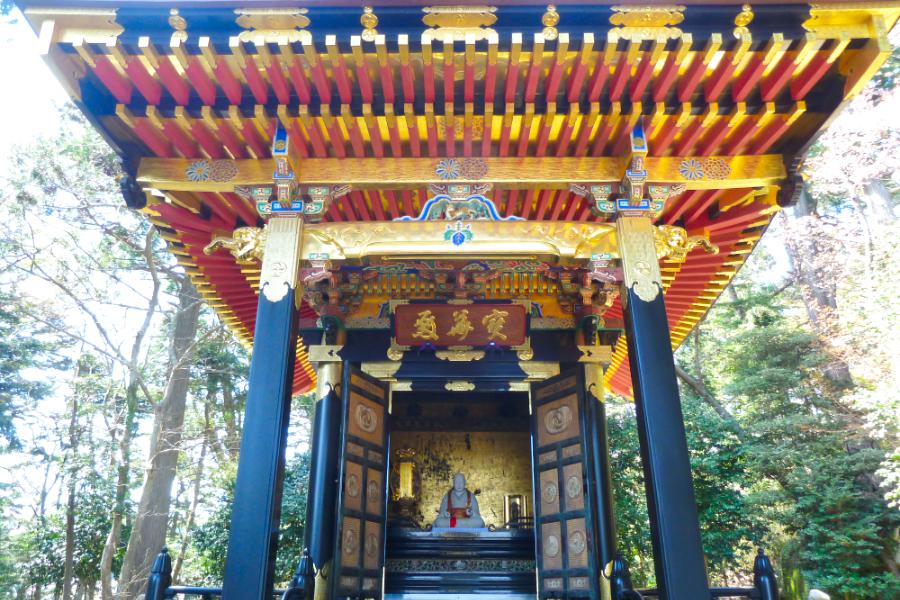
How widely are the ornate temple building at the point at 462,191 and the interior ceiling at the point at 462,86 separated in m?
0.02

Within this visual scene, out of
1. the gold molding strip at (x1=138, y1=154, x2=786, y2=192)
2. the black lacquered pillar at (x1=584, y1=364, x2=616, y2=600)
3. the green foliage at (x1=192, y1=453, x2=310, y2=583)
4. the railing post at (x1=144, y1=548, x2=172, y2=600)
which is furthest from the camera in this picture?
the green foliage at (x1=192, y1=453, x2=310, y2=583)

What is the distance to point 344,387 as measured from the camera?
23.0 ft

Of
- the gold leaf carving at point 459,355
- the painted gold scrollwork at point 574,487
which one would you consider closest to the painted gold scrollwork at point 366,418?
the gold leaf carving at point 459,355

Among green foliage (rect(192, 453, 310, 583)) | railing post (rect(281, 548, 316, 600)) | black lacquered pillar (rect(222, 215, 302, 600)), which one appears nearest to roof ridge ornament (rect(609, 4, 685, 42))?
black lacquered pillar (rect(222, 215, 302, 600))

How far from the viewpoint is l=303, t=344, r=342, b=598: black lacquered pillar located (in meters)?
6.50

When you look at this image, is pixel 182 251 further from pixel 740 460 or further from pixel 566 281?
pixel 740 460

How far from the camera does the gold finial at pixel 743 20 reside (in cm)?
397

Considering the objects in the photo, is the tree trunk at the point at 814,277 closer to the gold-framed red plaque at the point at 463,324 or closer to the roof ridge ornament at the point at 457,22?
the gold-framed red plaque at the point at 463,324

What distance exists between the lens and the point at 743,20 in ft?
13.1

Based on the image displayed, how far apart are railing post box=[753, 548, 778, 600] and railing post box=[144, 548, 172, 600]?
430cm

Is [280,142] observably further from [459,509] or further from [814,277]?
[814,277]

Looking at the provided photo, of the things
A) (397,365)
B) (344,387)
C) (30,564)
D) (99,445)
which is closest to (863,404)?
(397,365)

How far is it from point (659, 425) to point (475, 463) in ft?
21.6

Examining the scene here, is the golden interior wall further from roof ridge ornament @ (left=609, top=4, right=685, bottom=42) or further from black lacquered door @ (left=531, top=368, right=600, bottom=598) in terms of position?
roof ridge ornament @ (left=609, top=4, right=685, bottom=42)
